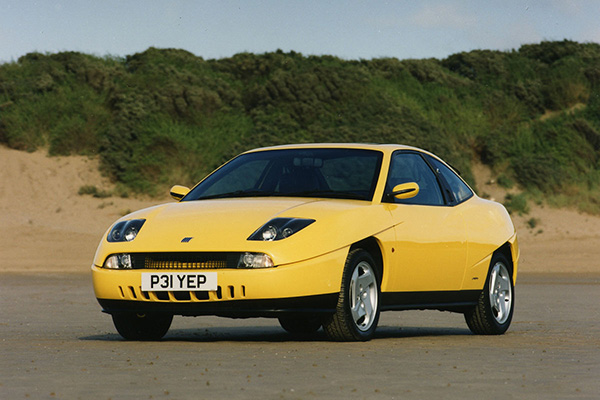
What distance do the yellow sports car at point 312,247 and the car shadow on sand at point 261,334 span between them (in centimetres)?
25

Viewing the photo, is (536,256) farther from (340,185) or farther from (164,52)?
(164,52)

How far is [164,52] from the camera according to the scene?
51.2 m

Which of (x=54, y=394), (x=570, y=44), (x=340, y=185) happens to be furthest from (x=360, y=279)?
(x=570, y=44)

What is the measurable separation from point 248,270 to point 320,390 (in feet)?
7.53

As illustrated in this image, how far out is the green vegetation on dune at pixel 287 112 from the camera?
4059 centimetres

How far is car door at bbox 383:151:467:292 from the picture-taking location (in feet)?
30.3

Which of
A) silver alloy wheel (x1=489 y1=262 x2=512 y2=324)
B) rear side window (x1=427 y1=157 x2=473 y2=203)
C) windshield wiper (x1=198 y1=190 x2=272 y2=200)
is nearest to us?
windshield wiper (x1=198 y1=190 x2=272 y2=200)

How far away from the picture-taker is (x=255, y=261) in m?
8.20

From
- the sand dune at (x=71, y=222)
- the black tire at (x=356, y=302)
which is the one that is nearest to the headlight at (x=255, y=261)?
the black tire at (x=356, y=302)

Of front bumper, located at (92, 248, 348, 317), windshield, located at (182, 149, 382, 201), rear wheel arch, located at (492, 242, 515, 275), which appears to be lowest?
rear wheel arch, located at (492, 242, 515, 275)

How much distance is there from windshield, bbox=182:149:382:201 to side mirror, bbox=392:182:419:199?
206 mm

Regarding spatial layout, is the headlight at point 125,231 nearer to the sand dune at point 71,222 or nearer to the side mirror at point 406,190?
the side mirror at point 406,190

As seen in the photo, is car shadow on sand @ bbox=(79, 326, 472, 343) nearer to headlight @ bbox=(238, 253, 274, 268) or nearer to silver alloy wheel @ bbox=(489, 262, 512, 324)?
silver alloy wheel @ bbox=(489, 262, 512, 324)

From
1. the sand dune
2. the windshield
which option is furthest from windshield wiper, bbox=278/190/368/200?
the sand dune
